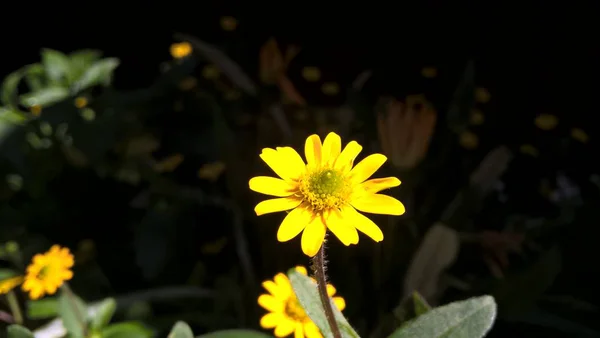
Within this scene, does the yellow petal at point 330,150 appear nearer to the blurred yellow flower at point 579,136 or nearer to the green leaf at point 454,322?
the green leaf at point 454,322

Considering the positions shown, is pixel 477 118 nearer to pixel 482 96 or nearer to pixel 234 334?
pixel 482 96

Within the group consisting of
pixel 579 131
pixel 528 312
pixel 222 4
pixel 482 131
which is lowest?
pixel 528 312

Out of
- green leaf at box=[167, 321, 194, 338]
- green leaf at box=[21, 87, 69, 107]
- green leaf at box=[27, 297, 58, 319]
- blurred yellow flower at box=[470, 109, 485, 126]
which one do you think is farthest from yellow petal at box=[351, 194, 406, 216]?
blurred yellow flower at box=[470, 109, 485, 126]

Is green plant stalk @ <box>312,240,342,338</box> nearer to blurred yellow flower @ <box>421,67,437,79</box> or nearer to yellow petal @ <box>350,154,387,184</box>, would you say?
yellow petal @ <box>350,154,387,184</box>

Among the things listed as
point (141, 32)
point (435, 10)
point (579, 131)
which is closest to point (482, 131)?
point (579, 131)

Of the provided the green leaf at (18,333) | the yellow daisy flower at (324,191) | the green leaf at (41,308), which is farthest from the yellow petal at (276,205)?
the green leaf at (41,308)

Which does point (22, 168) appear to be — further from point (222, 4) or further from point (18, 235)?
point (222, 4)
